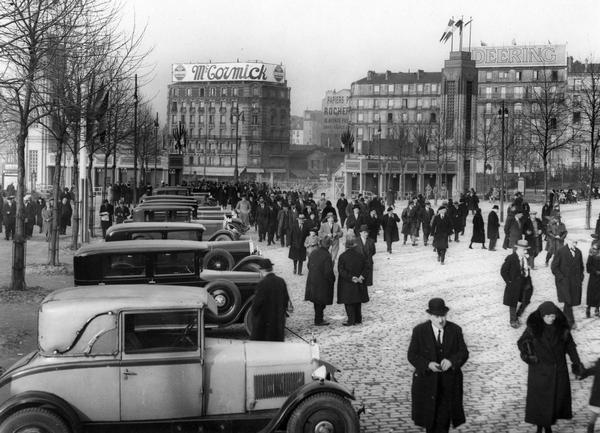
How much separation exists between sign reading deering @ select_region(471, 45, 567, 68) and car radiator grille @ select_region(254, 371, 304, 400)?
104 metres

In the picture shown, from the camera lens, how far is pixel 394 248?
2750 cm

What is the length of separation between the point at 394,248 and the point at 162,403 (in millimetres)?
20798

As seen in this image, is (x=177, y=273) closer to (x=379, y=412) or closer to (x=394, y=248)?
(x=379, y=412)

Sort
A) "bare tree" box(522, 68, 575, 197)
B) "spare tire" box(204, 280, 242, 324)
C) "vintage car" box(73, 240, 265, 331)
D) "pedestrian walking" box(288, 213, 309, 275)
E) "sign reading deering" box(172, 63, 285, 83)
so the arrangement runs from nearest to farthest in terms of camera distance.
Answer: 1. "vintage car" box(73, 240, 265, 331)
2. "spare tire" box(204, 280, 242, 324)
3. "pedestrian walking" box(288, 213, 309, 275)
4. "bare tree" box(522, 68, 575, 197)
5. "sign reading deering" box(172, 63, 285, 83)

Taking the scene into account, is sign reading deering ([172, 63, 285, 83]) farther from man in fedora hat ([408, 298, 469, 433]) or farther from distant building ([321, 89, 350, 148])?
man in fedora hat ([408, 298, 469, 433])

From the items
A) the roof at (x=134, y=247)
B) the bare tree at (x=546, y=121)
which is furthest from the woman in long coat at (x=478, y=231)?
the roof at (x=134, y=247)

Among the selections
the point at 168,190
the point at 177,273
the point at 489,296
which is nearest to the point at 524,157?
the point at 168,190

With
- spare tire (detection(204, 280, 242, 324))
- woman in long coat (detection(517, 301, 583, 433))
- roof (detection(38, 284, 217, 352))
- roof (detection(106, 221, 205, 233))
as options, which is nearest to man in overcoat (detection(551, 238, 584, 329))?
spare tire (detection(204, 280, 242, 324))

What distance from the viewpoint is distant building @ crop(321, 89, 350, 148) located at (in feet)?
607

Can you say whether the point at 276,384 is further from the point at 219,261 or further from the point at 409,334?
the point at 219,261

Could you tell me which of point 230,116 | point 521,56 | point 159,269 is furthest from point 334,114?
point 159,269

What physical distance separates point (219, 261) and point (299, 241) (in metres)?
4.54

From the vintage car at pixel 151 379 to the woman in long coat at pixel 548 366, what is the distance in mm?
1895

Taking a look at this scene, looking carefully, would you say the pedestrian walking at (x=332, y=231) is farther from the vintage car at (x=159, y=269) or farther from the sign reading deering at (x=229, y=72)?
the sign reading deering at (x=229, y=72)
